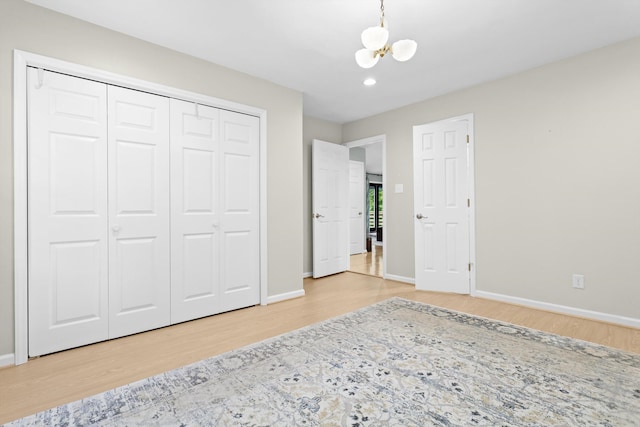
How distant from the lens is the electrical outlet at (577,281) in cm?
299

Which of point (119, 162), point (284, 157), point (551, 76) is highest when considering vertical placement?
point (551, 76)

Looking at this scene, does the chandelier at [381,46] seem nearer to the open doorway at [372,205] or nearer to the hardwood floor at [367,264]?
the open doorway at [372,205]

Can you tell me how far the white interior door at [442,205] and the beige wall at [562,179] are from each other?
6.8 inches

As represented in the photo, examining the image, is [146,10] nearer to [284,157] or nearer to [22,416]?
[284,157]

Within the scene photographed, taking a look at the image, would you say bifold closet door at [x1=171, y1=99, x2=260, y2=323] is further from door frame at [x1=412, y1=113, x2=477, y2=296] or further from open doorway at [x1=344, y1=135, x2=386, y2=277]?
door frame at [x1=412, y1=113, x2=477, y2=296]

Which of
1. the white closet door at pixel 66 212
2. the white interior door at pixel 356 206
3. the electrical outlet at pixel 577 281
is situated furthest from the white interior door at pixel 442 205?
the white closet door at pixel 66 212

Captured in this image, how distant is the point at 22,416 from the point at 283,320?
71.1 inches

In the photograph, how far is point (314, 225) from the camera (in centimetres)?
481

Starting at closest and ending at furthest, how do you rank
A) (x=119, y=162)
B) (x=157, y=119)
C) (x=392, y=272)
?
(x=119, y=162) → (x=157, y=119) → (x=392, y=272)

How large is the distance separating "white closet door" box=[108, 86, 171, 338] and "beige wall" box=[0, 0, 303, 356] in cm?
30

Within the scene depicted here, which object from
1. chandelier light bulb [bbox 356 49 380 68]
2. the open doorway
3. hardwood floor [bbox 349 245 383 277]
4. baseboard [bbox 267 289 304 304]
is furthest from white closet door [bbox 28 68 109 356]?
hardwood floor [bbox 349 245 383 277]

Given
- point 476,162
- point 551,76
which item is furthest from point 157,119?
point 551,76

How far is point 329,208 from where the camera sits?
5027 mm

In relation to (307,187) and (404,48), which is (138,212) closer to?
(404,48)
